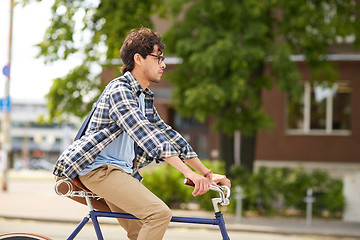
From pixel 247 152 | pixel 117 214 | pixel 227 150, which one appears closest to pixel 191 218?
pixel 117 214

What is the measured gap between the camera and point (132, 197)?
9.92 feet

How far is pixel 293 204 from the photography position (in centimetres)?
1442

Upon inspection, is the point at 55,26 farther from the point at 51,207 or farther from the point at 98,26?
the point at 51,207

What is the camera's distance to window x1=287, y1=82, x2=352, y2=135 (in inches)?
842

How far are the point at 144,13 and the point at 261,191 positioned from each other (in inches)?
210

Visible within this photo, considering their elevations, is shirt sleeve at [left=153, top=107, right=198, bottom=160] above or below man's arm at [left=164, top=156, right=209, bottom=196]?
above

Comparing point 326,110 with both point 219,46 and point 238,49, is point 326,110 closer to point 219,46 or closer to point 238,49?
point 238,49

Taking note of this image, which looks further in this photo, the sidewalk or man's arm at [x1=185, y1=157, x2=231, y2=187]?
the sidewalk

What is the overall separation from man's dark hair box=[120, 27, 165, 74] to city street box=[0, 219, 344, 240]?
650 cm

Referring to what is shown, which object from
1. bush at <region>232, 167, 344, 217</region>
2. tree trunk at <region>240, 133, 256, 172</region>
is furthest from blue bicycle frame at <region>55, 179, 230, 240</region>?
tree trunk at <region>240, 133, 256, 172</region>

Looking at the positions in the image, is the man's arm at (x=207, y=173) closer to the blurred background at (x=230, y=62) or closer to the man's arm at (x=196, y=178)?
the man's arm at (x=196, y=178)

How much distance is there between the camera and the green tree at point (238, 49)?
12.9 meters

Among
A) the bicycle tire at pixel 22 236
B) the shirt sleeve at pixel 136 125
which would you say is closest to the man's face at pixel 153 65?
the shirt sleeve at pixel 136 125

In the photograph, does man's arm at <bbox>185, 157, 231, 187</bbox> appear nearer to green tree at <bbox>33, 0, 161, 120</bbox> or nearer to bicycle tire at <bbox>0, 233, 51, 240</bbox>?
bicycle tire at <bbox>0, 233, 51, 240</bbox>
